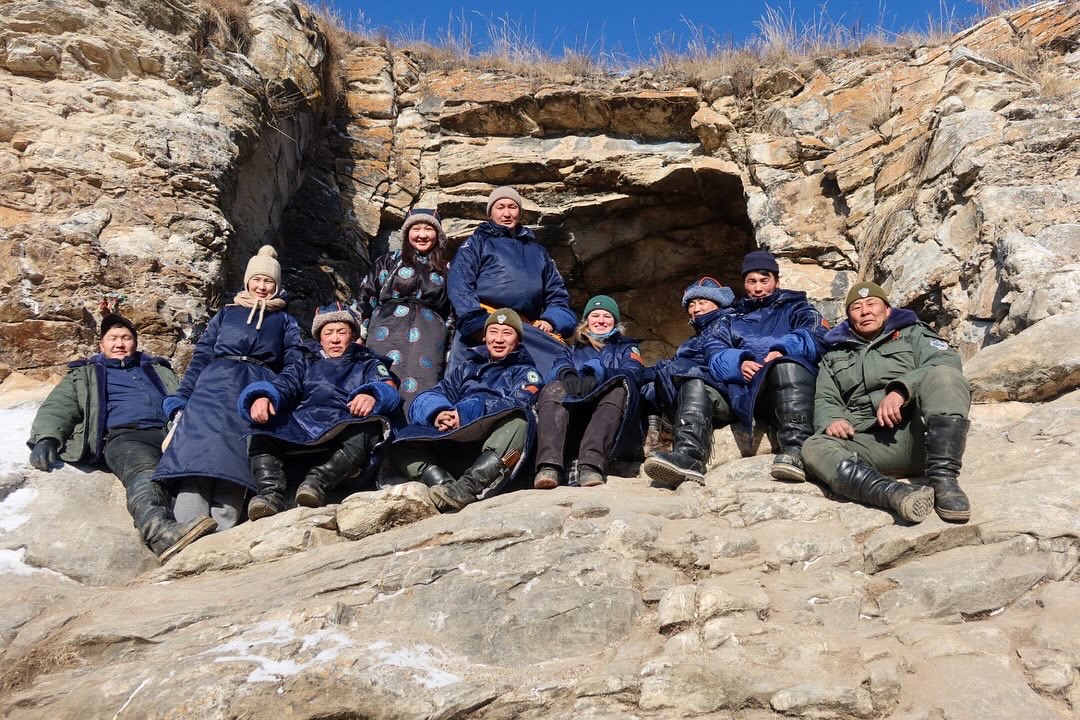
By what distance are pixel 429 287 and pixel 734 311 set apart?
227 cm

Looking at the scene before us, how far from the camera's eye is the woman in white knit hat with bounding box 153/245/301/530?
514cm

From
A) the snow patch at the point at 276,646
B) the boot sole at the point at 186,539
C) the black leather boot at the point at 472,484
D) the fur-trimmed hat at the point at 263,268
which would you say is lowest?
the snow patch at the point at 276,646

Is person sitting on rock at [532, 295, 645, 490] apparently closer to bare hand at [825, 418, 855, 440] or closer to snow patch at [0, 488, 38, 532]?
bare hand at [825, 418, 855, 440]

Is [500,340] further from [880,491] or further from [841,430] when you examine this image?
[880,491]

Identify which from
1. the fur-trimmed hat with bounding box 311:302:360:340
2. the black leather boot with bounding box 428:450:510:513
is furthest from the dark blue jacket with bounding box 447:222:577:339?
the black leather boot with bounding box 428:450:510:513

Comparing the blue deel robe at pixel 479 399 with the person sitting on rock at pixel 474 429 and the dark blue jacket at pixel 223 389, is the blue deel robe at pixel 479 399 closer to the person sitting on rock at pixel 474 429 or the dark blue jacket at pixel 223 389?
the person sitting on rock at pixel 474 429

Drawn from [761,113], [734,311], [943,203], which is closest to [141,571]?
[734,311]

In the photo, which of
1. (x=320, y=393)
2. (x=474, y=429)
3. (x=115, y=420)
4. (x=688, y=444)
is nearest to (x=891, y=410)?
(x=688, y=444)

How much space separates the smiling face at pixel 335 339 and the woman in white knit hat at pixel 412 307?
0.45m

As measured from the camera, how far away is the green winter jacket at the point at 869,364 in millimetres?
4883

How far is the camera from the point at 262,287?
6.09 meters

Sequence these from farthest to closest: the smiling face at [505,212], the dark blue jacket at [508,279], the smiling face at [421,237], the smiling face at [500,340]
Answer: the smiling face at [505,212] < the smiling face at [421,237] < the dark blue jacket at [508,279] < the smiling face at [500,340]

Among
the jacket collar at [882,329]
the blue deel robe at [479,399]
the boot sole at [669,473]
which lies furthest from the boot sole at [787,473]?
the blue deel robe at [479,399]

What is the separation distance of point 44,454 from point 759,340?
439 centimetres
